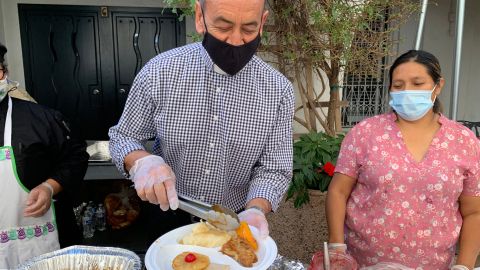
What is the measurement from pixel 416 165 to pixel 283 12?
266 centimetres

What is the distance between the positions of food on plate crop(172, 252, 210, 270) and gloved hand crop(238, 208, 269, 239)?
9.3 inches

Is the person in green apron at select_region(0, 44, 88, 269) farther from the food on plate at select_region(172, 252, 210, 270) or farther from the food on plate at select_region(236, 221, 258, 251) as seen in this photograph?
the food on plate at select_region(236, 221, 258, 251)

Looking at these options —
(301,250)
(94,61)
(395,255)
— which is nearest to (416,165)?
(395,255)

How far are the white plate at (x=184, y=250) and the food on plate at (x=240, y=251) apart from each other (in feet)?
0.05

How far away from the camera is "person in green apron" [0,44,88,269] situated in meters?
1.67

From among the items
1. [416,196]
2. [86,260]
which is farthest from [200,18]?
[416,196]

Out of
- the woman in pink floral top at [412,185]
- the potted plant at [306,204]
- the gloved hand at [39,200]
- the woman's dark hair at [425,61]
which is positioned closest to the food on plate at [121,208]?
the potted plant at [306,204]

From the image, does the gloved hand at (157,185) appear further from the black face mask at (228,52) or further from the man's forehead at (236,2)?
the man's forehead at (236,2)

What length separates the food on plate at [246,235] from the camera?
50.3 inches

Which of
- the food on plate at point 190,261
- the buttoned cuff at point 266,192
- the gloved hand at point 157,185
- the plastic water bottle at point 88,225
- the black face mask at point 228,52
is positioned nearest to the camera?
the food on plate at point 190,261

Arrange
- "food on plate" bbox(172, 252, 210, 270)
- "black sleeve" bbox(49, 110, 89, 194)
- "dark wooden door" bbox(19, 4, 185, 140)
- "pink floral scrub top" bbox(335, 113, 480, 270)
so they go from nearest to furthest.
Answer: "food on plate" bbox(172, 252, 210, 270) < "pink floral scrub top" bbox(335, 113, 480, 270) < "black sleeve" bbox(49, 110, 89, 194) < "dark wooden door" bbox(19, 4, 185, 140)

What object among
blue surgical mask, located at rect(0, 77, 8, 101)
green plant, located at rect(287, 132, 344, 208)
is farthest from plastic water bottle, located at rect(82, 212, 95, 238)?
blue surgical mask, located at rect(0, 77, 8, 101)

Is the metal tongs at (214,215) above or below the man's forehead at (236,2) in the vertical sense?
below

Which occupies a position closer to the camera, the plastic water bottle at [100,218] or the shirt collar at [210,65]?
the shirt collar at [210,65]
